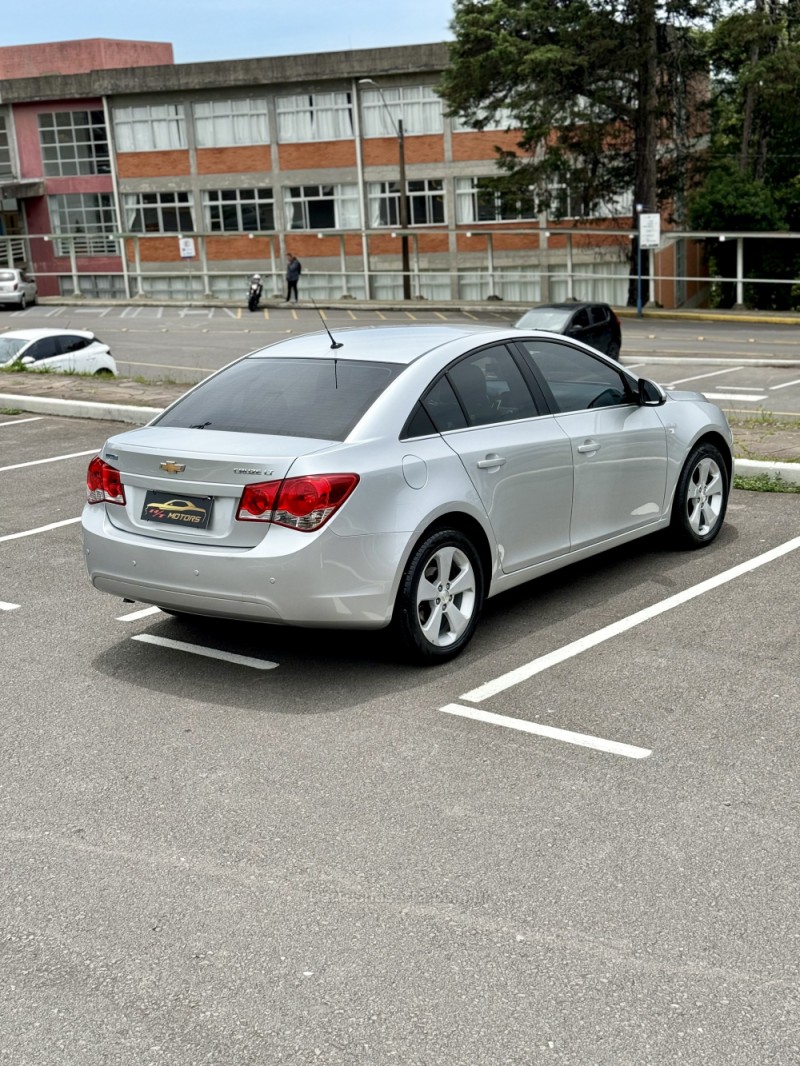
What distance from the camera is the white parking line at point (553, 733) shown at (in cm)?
514

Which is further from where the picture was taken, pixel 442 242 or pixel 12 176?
pixel 12 176

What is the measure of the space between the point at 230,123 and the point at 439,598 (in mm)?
52550

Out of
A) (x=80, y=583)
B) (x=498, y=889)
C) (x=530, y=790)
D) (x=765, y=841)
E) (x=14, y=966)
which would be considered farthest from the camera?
(x=80, y=583)

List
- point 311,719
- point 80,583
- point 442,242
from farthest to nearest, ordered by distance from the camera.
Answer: point 442,242, point 80,583, point 311,719

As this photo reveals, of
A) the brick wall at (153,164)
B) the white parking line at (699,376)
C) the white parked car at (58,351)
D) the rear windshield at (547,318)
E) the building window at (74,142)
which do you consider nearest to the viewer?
the white parking line at (699,376)

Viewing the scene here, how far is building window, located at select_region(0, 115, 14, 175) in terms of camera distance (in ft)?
194

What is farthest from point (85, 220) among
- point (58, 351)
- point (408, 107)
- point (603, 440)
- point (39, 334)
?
point (603, 440)

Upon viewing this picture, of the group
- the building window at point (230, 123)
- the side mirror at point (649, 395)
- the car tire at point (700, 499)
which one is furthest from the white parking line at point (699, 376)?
the building window at point (230, 123)

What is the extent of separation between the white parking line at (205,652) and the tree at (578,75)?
102ft

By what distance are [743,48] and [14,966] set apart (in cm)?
4058

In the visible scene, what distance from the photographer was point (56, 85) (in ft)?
185

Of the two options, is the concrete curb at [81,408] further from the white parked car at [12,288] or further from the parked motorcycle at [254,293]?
the white parked car at [12,288]

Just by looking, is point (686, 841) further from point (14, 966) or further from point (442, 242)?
point (442, 242)

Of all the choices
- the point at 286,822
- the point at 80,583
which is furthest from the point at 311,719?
the point at 80,583
